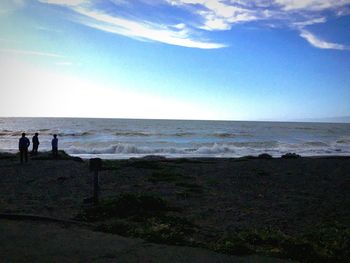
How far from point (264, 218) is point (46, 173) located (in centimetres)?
1136

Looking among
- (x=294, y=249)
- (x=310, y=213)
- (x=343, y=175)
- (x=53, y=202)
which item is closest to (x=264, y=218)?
(x=310, y=213)

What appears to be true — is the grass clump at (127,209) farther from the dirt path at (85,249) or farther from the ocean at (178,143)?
the ocean at (178,143)

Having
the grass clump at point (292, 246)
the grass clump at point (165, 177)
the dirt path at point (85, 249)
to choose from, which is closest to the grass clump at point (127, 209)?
the dirt path at point (85, 249)

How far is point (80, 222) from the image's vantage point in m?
7.28

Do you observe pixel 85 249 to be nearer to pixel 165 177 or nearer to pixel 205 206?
pixel 205 206

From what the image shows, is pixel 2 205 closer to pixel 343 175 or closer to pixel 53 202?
pixel 53 202

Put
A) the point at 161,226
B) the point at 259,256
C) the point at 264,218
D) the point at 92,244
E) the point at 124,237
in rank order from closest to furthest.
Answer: the point at 259,256 < the point at 92,244 < the point at 124,237 < the point at 161,226 < the point at 264,218

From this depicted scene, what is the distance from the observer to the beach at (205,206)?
637cm

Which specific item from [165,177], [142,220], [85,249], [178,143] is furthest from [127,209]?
[178,143]

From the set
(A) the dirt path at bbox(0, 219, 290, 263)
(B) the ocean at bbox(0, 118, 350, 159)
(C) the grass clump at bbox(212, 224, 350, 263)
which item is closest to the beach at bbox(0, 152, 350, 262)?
(C) the grass clump at bbox(212, 224, 350, 263)

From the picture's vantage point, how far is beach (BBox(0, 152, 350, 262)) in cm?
637

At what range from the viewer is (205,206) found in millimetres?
10250

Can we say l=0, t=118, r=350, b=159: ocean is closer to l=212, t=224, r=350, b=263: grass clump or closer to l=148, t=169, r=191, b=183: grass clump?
l=148, t=169, r=191, b=183: grass clump

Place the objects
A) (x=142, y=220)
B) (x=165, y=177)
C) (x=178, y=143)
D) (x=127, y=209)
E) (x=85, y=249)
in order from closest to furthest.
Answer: (x=85, y=249), (x=142, y=220), (x=127, y=209), (x=165, y=177), (x=178, y=143)
